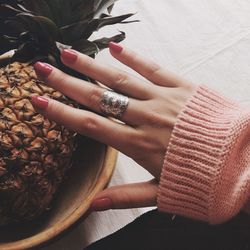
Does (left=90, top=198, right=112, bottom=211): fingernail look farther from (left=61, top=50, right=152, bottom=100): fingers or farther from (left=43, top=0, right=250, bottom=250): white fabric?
(left=43, top=0, right=250, bottom=250): white fabric

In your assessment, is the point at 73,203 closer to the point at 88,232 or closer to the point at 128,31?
the point at 88,232

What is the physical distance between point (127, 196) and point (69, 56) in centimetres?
20

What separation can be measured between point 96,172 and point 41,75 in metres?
0.15

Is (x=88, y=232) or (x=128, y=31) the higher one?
(x=128, y=31)

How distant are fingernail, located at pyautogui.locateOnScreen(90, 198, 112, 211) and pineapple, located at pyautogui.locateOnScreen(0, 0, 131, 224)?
0.24ft

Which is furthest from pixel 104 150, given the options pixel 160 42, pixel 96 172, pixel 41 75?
pixel 160 42

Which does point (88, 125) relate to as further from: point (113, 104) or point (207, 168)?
point (207, 168)

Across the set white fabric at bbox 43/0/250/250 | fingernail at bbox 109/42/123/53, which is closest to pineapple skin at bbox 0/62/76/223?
fingernail at bbox 109/42/123/53

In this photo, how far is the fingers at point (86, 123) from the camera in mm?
512

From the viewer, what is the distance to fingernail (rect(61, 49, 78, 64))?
1.77ft

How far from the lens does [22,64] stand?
568 mm

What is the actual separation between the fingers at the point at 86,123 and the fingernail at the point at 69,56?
0.06 metres

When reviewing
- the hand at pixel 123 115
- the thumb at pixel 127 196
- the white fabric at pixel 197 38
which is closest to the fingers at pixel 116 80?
the hand at pixel 123 115

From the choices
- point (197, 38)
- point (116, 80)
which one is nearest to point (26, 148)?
point (116, 80)
